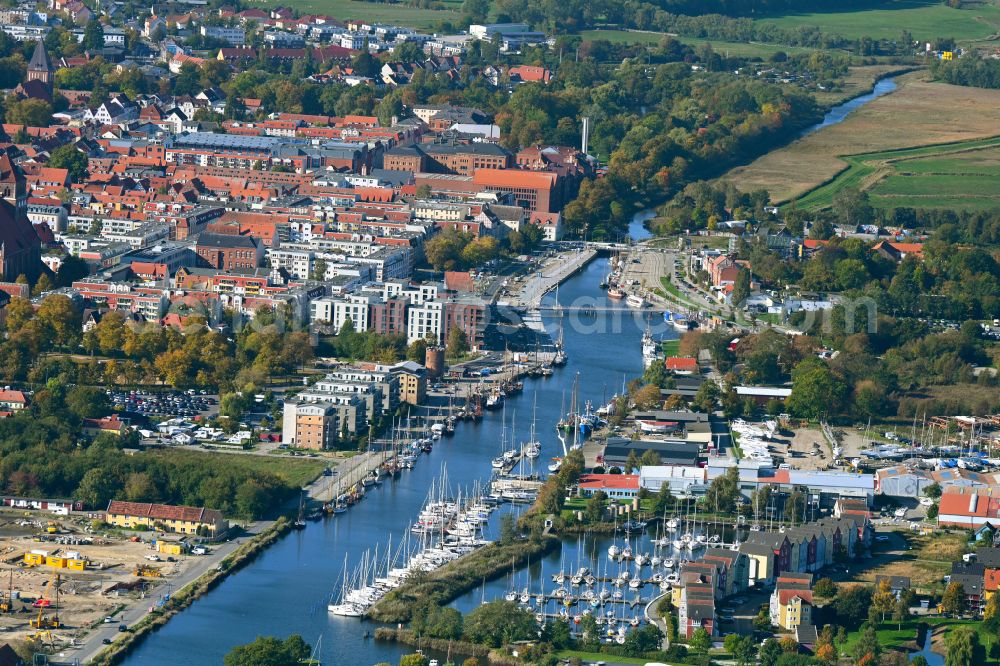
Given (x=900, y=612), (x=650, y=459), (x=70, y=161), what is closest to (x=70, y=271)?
(x=70, y=161)

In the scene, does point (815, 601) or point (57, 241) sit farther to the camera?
point (57, 241)

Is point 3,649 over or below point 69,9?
below

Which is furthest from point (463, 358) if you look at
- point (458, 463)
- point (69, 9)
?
point (69, 9)

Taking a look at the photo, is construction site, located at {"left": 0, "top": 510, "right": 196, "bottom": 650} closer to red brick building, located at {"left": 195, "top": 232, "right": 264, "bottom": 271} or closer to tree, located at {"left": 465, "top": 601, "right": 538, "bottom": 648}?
tree, located at {"left": 465, "top": 601, "right": 538, "bottom": 648}

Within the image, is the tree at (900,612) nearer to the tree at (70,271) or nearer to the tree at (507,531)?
the tree at (507,531)

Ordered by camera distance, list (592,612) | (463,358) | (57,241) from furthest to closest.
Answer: (57,241) → (463,358) → (592,612)

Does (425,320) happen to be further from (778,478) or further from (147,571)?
(147,571)

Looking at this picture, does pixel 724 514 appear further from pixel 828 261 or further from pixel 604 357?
pixel 828 261

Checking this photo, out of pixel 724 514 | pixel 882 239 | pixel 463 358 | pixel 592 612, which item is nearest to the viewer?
pixel 592 612
